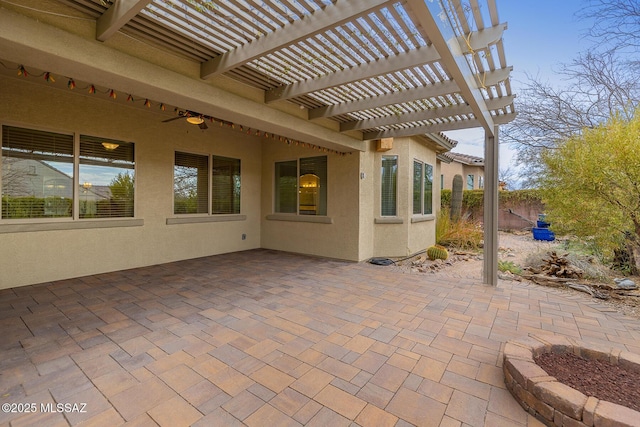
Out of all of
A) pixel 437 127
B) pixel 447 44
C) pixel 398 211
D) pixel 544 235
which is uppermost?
pixel 437 127

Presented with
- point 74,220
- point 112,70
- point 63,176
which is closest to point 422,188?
point 112,70

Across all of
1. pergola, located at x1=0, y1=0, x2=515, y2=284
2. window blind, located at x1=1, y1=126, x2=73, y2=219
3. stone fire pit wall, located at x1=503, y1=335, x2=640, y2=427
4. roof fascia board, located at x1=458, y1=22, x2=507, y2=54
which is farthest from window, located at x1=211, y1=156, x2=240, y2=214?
stone fire pit wall, located at x1=503, y1=335, x2=640, y2=427

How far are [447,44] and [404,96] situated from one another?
163 centimetres

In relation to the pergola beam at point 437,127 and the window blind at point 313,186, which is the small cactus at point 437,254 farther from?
the pergola beam at point 437,127

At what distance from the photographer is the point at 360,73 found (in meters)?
3.17

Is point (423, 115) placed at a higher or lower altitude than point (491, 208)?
higher

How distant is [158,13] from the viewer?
2.41 m

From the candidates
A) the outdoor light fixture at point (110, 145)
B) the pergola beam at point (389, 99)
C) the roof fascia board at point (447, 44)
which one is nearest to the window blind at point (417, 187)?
the pergola beam at point (389, 99)

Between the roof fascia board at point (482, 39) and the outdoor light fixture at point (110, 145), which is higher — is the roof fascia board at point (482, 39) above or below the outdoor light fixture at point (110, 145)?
above

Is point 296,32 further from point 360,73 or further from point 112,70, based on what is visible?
point 112,70

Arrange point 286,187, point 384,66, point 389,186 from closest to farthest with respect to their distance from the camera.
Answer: point 384,66, point 389,186, point 286,187

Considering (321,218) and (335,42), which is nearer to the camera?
(335,42)

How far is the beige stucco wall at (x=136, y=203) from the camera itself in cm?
416

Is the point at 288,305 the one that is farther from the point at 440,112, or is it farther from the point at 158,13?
the point at 440,112
